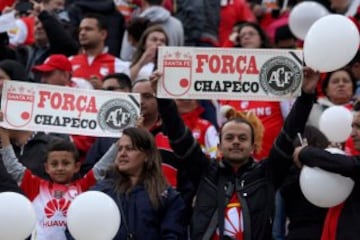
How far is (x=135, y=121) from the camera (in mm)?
9000

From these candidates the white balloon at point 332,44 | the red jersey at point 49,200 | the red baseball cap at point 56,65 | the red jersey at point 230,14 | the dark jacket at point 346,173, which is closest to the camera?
the dark jacket at point 346,173

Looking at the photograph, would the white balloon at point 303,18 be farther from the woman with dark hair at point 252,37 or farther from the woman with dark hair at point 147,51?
the woman with dark hair at point 147,51

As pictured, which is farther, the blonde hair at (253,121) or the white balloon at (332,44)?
the blonde hair at (253,121)

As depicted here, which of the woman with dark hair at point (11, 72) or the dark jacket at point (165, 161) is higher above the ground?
the woman with dark hair at point (11, 72)

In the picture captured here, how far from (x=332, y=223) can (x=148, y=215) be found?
124cm

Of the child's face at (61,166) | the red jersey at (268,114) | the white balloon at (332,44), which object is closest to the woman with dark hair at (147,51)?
the red jersey at (268,114)

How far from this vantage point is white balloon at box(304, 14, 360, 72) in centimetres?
819

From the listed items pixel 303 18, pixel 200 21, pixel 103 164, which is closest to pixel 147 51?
pixel 303 18

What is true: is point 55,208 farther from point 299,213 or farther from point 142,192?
point 299,213

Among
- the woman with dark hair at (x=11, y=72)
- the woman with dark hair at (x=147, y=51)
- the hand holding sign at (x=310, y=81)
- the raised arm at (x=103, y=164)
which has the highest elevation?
the woman with dark hair at (x=147, y=51)

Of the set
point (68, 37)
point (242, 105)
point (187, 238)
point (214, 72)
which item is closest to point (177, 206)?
point (187, 238)

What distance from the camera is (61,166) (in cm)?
884

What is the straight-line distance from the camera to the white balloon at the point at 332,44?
819cm

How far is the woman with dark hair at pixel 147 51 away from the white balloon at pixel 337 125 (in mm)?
2882
